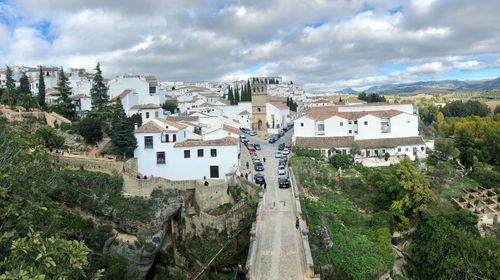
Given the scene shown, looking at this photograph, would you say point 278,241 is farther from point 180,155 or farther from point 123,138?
point 123,138

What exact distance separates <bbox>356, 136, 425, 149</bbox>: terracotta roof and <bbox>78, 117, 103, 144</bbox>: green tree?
26.8 m

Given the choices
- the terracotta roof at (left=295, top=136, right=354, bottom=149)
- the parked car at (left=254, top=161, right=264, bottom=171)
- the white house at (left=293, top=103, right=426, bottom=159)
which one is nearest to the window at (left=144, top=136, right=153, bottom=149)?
the parked car at (left=254, top=161, right=264, bottom=171)

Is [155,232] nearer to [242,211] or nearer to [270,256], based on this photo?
[242,211]

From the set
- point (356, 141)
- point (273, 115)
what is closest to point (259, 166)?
point (356, 141)

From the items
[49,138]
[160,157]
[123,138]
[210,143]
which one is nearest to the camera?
[123,138]

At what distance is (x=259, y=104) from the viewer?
2564 inches

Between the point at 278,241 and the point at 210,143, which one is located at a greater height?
the point at 210,143

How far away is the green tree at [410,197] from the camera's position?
32.0 m

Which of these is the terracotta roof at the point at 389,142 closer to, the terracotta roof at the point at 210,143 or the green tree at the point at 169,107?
the terracotta roof at the point at 210,143

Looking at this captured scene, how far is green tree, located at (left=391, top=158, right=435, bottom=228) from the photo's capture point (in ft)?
105

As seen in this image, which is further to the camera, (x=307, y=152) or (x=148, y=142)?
(x=307, y=152)

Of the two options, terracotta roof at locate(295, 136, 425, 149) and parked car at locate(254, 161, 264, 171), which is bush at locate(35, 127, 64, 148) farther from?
terracotta roof at locate(295, 136, 425, 149)

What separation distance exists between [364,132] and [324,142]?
4912 mm

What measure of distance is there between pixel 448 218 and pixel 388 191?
4844 millimetres
